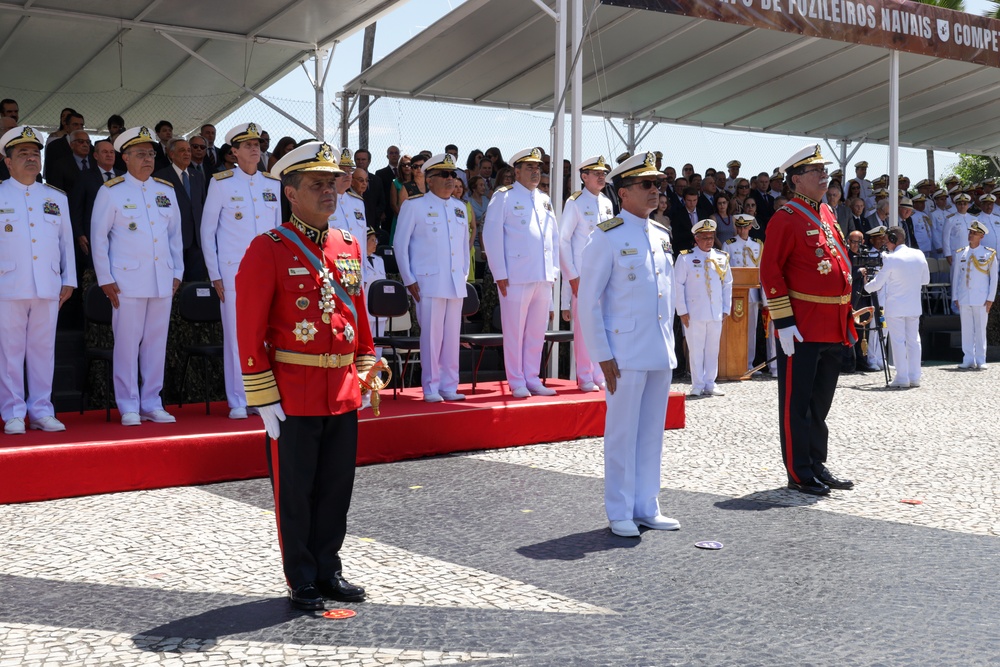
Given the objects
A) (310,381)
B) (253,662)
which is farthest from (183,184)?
(253,662)

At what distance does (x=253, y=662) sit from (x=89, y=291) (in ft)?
16.9

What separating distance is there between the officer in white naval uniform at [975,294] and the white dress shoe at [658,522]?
37.5 ft

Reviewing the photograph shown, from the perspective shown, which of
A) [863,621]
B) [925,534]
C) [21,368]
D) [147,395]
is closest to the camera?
[863,621]

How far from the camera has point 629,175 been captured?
5562 mm

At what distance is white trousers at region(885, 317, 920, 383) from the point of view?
13086 millimetres

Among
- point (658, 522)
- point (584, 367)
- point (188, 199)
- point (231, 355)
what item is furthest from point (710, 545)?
point (188, 199)

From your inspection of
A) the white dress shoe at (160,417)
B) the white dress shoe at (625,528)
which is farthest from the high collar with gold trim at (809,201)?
the white dress shoe at (160,417)

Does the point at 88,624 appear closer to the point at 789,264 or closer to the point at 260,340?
the point at 260,340

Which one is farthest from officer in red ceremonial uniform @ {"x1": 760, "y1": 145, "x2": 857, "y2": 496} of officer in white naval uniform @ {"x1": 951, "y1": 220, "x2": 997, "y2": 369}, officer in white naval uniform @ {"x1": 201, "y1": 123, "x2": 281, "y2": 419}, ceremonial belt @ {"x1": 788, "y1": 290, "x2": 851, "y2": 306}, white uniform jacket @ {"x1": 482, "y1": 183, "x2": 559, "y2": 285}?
officer in white naval uniform @ {"x1": 951, "y1": 220, "x2": 997, "y2": 369}

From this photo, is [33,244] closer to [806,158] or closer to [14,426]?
[14,426]

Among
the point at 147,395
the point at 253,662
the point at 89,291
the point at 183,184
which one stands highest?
the point at 183,184

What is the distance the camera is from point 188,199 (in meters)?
10.0

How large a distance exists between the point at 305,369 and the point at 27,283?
3.78 meters

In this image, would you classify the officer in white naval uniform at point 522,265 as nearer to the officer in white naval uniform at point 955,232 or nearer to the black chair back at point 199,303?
the black chair back at point 199,303
